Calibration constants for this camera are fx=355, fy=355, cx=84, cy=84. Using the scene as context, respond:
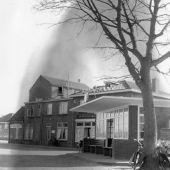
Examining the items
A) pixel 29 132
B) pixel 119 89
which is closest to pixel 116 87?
pixel 119 89

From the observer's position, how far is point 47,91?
5.85 metres

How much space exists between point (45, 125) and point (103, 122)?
20.1 m

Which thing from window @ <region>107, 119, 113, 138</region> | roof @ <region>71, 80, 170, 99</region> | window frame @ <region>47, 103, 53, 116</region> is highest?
roof @ <region>71, 80, 170, 99</region>

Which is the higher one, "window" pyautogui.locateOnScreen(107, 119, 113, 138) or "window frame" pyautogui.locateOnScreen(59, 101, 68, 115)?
"window frame" pyautogui.locateOnScreen(59, 101, 68, 115)

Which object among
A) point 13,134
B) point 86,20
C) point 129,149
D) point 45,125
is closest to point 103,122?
point 129,149

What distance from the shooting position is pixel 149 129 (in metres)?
8.90

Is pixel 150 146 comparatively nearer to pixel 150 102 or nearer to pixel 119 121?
pixel 150 102

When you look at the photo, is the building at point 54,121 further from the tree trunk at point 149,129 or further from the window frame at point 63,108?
the tree trunk at point 149,129

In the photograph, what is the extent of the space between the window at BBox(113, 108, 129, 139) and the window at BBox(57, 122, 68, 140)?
763 inches

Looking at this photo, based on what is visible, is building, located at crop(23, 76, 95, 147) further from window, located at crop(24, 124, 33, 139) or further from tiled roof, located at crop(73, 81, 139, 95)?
tiled roof, located at crop(73, 81, 139, 95)

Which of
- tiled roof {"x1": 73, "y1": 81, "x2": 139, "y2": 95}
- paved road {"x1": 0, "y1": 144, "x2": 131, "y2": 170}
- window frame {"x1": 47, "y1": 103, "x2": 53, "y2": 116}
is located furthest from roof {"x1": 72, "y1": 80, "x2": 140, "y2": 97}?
paved road {"x1": 0, "y1": 144, "x2": 131, "y2": 170}

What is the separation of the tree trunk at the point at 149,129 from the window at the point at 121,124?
8.01 m

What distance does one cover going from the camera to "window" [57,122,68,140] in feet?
124

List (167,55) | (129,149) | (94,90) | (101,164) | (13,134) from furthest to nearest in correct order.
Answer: (13,134)
(94,90)
(129,149)
(101,164)
(167,55)
